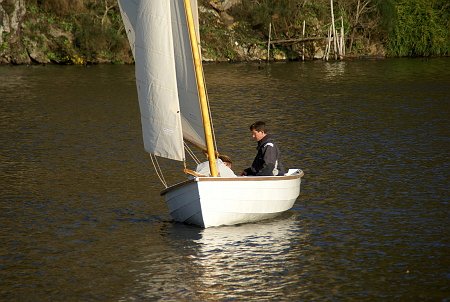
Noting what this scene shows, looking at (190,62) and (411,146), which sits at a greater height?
(190,62)

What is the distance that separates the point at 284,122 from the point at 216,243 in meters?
23.1

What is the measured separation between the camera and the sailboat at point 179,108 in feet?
77.9

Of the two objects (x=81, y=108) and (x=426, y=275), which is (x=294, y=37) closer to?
(x=81, y=108)

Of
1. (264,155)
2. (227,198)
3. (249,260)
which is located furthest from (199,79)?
(249,260)

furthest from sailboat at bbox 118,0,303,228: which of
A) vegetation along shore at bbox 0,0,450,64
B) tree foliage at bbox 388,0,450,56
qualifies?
tree foliage at bbox 388,0,450,56

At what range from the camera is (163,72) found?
79.1 feet

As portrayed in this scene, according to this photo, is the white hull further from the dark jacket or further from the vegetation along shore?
the vegetation along shore

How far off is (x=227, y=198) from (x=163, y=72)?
11.6 ft

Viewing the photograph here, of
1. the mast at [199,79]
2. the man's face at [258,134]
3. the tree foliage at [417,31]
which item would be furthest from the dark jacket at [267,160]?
the tree foliage at [417,31]

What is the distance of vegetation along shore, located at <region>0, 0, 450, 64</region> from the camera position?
80.6 m

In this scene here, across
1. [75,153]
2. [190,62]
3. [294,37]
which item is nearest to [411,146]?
[75,153]

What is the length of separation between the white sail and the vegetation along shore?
186ft

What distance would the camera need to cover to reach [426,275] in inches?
808

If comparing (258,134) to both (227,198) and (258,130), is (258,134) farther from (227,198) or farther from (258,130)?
(227,198)
